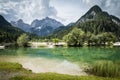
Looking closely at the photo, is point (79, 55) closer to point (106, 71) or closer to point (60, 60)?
point (60, 60)

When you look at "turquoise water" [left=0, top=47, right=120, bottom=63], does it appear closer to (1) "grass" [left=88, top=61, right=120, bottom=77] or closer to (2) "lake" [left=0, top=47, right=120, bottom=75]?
(2) "lake" [left=0, top=47, right=120, bottom=75]

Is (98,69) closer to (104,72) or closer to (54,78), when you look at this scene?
(104,72)

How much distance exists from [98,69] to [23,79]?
56.6ft

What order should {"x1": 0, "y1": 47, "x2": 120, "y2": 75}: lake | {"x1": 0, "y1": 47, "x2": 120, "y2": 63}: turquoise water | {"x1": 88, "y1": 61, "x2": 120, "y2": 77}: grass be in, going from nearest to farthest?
{"x1": 88, "y1": 61, "x2": 120, "y2": 77}: grass
{"x1": 0, "y1": 47, "x2": 120, "y2": 75}: lake
{"x1": 0, "y1": 47, "x2": 120, "y2": 63}: turquoise water

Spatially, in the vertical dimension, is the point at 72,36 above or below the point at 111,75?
above

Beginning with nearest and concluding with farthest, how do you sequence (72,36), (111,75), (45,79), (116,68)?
(45,79), (111,75), (116,68), (72,36)

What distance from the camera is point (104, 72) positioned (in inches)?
1613

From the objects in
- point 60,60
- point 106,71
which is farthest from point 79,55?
A: point 106,71

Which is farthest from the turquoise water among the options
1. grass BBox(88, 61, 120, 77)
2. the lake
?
grass BBox(88, 61, 120, 77)

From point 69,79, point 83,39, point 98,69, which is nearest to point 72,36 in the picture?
point 83,39

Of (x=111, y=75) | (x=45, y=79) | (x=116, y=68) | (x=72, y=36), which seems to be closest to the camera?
(x=45, y=79)

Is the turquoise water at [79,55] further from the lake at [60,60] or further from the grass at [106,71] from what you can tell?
the grass at [106,71]

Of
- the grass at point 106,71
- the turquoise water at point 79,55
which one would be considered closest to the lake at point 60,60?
the turquoise water at point 79,55

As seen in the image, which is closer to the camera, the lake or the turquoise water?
the lake
